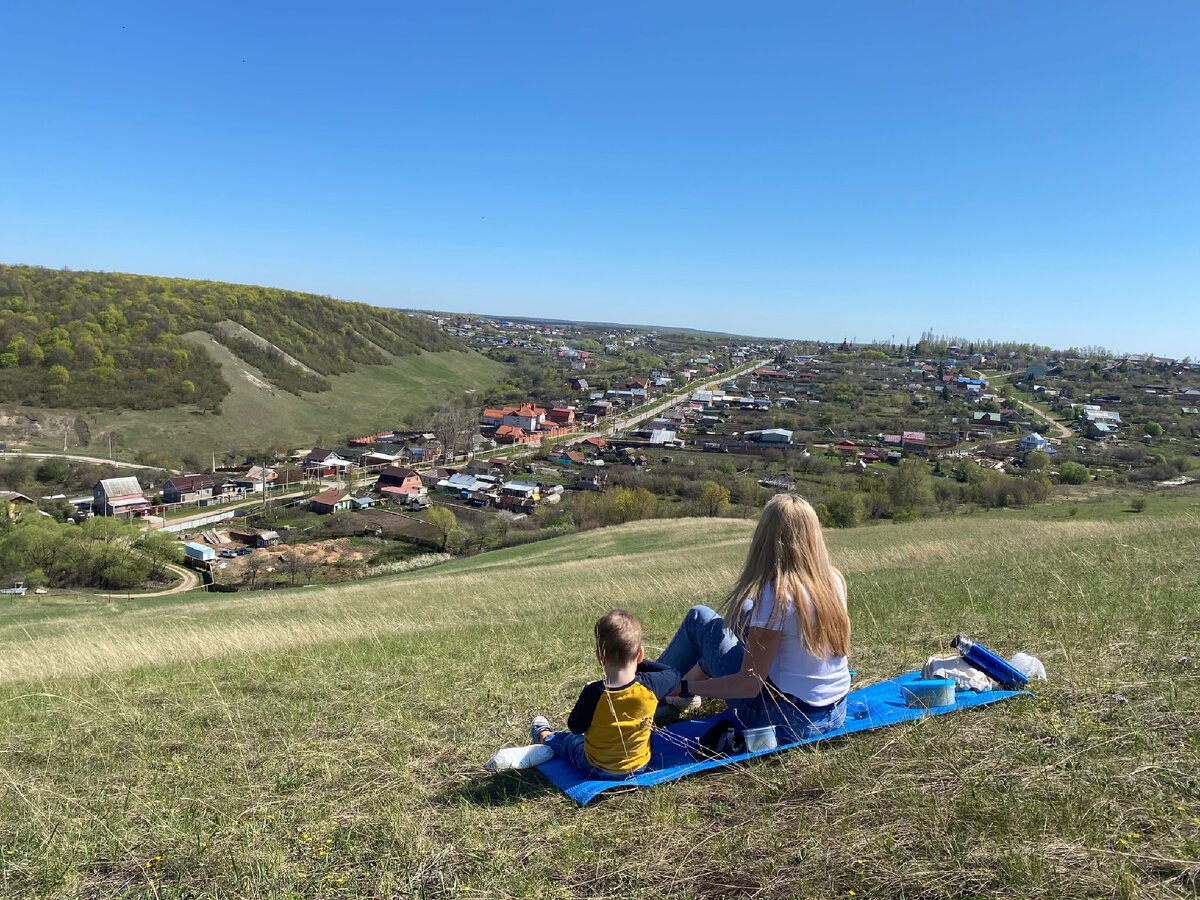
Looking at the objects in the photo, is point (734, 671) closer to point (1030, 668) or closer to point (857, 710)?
point (857, 710)

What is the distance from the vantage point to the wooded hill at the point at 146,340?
68.2m

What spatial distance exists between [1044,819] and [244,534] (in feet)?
143

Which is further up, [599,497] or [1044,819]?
[1044,819]

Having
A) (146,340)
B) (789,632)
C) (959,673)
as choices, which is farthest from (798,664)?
(146,340)

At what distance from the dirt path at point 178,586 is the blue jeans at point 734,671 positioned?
28880mm

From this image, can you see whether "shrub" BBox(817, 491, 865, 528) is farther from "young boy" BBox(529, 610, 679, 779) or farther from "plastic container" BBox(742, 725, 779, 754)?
"young boy" BBox(529, 610, 679, 779)

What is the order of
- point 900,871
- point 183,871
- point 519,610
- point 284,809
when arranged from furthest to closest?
point 519,610 < point 284,809 < point 183,871 < point 900,871

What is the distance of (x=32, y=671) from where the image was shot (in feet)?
26.6

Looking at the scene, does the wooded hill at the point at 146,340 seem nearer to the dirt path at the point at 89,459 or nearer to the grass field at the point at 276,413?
the grass field at the point at 276,413

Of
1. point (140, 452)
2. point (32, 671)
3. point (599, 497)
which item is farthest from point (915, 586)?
point (140, 452)

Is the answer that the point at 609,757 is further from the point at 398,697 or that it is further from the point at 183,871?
the point at 398,697

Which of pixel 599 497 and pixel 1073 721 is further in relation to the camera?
pixel 599 497

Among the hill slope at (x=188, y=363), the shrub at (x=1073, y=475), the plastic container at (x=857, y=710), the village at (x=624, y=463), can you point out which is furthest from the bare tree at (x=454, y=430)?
the plastic container at (x=857, y=710)

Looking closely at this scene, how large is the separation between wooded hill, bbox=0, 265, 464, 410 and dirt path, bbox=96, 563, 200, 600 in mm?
45328
